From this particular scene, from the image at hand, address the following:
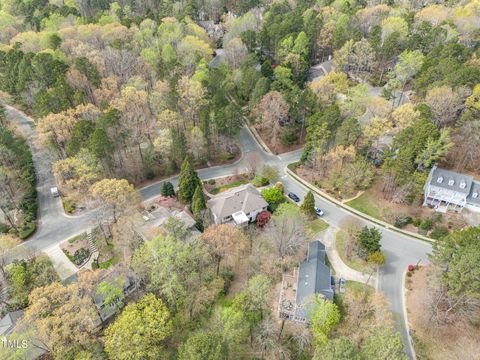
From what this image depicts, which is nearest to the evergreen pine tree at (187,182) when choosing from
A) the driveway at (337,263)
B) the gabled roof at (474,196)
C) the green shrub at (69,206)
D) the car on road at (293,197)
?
the car on road at (293,197)

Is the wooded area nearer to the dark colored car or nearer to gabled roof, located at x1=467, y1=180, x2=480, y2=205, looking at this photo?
the dark colored car

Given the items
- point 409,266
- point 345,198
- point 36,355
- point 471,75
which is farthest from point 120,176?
point 471,75

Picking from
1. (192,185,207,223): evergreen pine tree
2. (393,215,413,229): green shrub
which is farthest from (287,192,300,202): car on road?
(192,185,207,223): evergreen pine tree

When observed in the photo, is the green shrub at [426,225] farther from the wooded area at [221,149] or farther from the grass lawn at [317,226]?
the grass lawn at [317,226]

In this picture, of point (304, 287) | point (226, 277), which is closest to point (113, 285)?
point (226, 277)

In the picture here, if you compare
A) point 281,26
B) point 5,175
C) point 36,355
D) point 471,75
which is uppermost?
point 281,26

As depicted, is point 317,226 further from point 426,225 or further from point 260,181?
point 426,225

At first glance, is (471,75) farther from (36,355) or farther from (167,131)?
(36,355)
